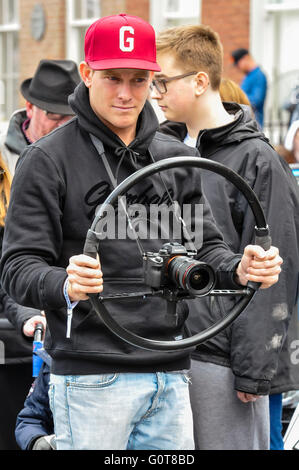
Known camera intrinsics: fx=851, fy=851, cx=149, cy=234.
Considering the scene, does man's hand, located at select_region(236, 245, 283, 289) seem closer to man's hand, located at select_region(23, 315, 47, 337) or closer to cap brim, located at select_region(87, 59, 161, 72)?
cap brim, located at select_region(87, 59, 161, 72)

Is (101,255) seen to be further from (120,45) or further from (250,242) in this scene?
(250,242)

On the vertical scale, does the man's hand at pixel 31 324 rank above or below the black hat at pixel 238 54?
below

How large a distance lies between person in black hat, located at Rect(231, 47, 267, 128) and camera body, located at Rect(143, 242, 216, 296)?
25.4 ft

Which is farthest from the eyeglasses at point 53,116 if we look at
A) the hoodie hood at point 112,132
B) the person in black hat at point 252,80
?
the person in black hat at point 252,80

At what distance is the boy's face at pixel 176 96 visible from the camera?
343 cm

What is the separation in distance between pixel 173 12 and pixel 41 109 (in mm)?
7174

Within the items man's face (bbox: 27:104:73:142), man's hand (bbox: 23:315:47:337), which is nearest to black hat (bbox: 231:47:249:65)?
man's face (bbox: 27:104:73:142)

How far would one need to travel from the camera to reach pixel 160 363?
2.47 m

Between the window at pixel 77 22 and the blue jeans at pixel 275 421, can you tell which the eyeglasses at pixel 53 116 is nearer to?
the blue jeans at pixel 275 421

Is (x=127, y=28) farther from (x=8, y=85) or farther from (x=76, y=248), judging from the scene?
(x=8, y=85)

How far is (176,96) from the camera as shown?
3.44 m

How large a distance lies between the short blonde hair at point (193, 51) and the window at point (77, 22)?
9123mm

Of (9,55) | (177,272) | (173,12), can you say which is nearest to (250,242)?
(177,272)

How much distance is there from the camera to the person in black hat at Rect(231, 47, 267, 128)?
9664mm
